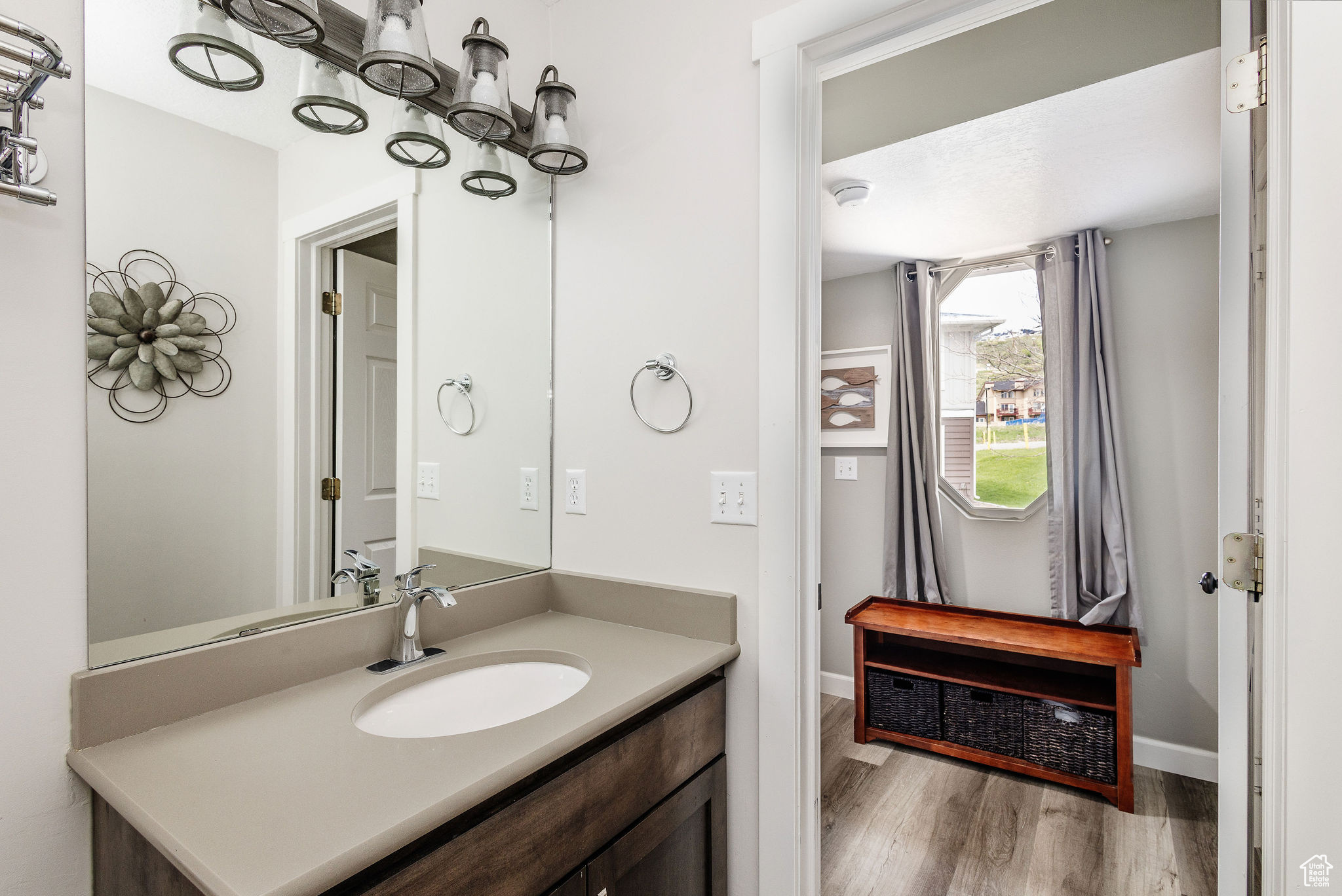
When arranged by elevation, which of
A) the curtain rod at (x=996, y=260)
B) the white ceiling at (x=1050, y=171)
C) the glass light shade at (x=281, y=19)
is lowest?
the glass light shade at (x=281, y=19)

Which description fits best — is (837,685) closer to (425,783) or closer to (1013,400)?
(1013,400)

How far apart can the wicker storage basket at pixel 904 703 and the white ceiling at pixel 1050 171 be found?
1.77m

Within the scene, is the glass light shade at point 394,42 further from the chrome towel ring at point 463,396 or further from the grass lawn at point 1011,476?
the grass lawn at point 1011,476

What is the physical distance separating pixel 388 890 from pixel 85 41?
1200 mm

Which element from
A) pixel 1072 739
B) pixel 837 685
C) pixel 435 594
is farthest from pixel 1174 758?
pixel 435 594

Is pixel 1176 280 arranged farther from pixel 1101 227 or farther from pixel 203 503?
pixel 203 503

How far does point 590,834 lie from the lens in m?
0.96

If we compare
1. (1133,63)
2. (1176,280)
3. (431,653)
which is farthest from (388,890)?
(1176,280)

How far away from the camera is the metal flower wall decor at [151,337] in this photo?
936mm

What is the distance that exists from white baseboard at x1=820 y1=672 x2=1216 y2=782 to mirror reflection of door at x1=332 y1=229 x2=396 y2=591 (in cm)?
185

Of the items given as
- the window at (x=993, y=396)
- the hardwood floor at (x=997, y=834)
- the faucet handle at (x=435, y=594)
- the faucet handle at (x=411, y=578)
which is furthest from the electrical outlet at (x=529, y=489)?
the window at (x=993, y=396)

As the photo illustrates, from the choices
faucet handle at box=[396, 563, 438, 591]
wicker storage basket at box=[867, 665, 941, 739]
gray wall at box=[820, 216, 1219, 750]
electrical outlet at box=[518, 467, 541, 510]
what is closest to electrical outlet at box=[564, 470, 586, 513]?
electrical outlet at box=[518, 467, 541, 510]

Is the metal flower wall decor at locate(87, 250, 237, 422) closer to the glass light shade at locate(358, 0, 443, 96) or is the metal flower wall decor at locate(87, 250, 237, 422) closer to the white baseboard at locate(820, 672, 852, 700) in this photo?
the glass light shade at locate(358, 0, 443, 96)

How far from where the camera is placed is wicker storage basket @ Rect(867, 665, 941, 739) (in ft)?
8.50
